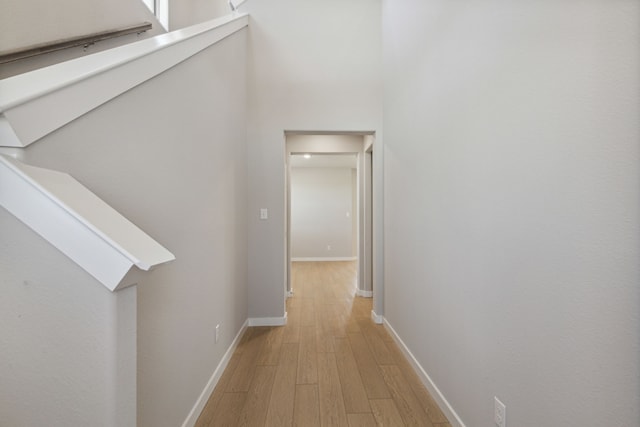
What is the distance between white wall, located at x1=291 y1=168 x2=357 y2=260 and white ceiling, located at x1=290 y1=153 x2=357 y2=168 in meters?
0.22

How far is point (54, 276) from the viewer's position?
597 millimetres

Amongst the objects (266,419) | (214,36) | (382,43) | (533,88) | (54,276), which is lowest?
(266,419)

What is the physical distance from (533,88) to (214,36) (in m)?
1.87

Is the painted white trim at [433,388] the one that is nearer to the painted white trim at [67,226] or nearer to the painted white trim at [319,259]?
the painted white trim at [67,226]

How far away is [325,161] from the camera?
6.36 m

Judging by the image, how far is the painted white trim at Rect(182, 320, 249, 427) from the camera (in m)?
1.47

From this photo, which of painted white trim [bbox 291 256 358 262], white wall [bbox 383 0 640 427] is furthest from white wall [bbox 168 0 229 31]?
painted white trim [bbox 291 256 358 262]

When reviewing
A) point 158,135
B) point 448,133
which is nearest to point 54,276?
point 158,135

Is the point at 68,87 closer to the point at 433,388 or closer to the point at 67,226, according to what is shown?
the point at 67,226

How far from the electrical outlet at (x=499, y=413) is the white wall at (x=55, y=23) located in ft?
8.34

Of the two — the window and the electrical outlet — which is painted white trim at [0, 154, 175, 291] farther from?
the window

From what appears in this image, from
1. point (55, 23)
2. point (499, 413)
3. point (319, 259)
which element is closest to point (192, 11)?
point (55, 23)

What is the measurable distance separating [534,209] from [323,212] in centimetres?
614

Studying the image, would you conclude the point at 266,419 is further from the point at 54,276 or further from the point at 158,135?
the point at 158,135
